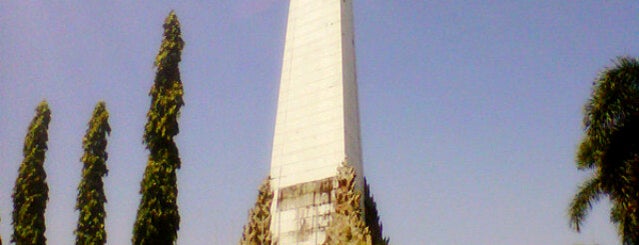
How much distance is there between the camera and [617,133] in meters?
15.2

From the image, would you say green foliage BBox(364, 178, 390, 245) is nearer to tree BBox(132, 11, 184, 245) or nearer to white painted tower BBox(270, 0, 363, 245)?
white painted tower BBox(270, 0, 363, 245)

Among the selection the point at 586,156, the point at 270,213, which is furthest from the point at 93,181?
the point at 586,156

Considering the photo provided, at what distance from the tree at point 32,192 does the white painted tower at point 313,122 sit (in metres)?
12.6

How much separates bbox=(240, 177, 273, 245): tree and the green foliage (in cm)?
285

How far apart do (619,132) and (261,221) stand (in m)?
10.2

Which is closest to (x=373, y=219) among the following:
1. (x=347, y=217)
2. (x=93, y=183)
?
(x=347, y=217)

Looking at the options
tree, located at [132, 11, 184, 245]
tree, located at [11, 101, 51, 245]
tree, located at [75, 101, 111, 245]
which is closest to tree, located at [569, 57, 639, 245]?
tree, located at [132, 11, 184, 245]

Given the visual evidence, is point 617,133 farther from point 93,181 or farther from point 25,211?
point 25,211

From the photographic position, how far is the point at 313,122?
57.0 feet

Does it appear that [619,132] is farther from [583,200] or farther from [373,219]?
[373,219]

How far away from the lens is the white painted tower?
1627cm

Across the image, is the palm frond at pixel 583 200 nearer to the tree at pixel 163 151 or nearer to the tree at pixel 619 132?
the tree at pixel 619 132

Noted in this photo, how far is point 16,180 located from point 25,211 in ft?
6.11

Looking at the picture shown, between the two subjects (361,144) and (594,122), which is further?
(361,144)
